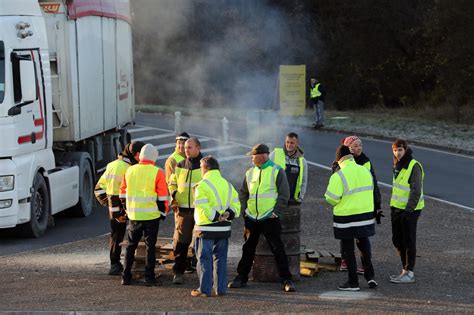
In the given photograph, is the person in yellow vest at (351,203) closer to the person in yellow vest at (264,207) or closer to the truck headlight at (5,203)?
the person in yellow vest at (264,207)

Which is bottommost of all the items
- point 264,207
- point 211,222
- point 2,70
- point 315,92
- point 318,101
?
point 318,101

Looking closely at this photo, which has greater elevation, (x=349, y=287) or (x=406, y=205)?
(x=406, y=205)

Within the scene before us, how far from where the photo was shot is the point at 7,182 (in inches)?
624

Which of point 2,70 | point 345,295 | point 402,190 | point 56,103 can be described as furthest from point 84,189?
point 345,295

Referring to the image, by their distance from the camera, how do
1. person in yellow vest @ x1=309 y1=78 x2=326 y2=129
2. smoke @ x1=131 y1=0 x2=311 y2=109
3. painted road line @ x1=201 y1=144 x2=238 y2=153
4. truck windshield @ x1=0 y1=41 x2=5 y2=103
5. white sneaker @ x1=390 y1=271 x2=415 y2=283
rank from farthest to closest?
person in yellow vest @ x1=309 y1=78 x2=326 y2=129 < painted road line @ x1=201 y1=144 x2=238 y2=153 < smoke @ x1=131 y1=0 x2=311 y2=109 < truck windshield @ x1=0 y1=41 x2=5 y2=103 < white sneaker @ x1=390 y1=271 x2=415 y2=283

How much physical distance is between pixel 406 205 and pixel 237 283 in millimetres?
2259

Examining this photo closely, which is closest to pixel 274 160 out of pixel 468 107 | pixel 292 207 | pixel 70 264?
pixel 292 207

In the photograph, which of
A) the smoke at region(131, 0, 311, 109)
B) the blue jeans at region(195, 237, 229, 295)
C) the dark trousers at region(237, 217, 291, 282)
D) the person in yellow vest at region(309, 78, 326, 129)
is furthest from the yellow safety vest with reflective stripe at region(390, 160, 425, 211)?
the person in yellow vest at region(309, 78, 326, 129)

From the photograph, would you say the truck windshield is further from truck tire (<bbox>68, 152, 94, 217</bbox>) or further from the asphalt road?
the asphalt road

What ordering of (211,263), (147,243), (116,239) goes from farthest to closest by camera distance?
(116,239)
(147,243)
(211,263)

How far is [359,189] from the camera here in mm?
12141

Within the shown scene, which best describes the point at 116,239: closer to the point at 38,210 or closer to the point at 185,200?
the point at 185,200

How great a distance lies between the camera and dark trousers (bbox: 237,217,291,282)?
12.2 metres

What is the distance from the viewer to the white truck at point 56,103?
1588 cm
